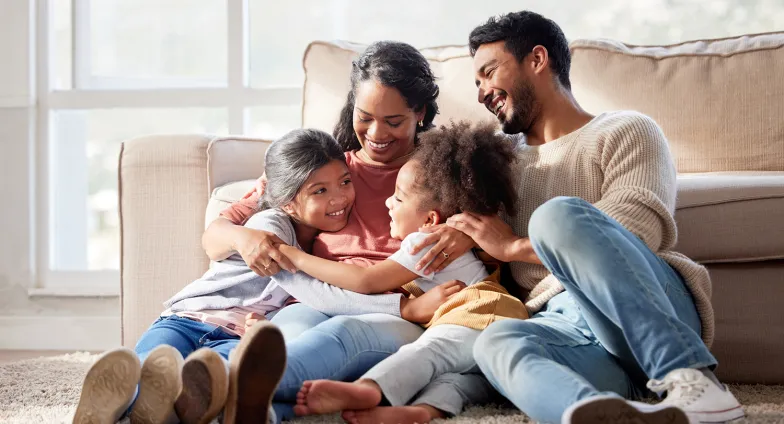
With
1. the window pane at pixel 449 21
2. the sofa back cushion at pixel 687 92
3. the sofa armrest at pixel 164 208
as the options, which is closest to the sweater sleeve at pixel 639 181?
the sofa back cushion at pixel 687 92

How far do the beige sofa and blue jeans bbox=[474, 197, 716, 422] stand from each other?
35cm

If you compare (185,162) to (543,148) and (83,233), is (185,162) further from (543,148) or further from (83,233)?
(83,233)

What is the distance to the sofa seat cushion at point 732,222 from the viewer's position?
1630mm

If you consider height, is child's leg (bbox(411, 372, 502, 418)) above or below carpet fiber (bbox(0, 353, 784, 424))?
above

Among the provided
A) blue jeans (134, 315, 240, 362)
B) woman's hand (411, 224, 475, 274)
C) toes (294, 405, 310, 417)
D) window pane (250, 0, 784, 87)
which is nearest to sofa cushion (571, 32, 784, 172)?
window pane (250, 0, 784, 87)

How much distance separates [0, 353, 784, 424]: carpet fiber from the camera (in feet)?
4.26

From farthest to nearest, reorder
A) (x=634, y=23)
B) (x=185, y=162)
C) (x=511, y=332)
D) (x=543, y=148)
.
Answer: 1. (x=634, y=23)
2. (x=185, y=162)
3. (x=543, y=148)
4. (x=511, y=332)

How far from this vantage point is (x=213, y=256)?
174cm

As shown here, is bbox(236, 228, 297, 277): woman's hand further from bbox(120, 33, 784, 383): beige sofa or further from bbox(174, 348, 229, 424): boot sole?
bbox(174, 348, 229, 424): boot sole

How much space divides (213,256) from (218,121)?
4.89 feet

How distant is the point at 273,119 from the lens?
3105 mm

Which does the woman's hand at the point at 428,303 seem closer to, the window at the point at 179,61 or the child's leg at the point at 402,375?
the child's leg at the point at 402,375

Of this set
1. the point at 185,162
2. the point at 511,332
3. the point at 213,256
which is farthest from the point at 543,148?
the point at 185,162

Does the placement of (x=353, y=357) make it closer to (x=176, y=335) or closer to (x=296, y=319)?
(x=296, y=319)
